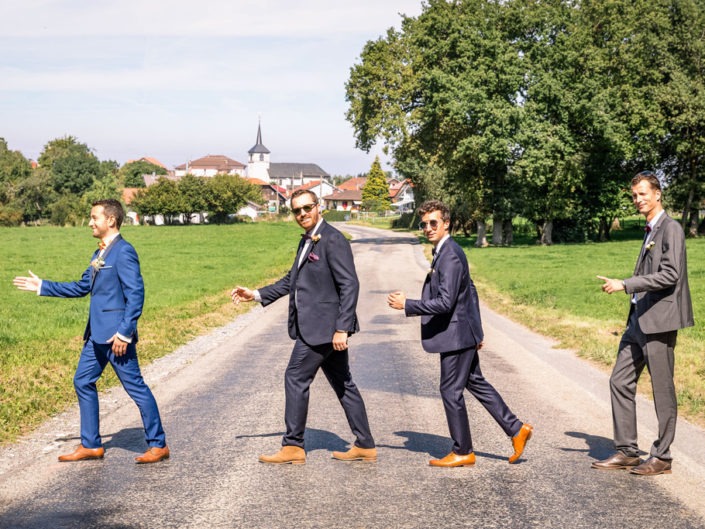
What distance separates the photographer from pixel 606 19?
1714 inches

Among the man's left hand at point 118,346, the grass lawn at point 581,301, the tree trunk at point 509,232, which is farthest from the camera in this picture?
the tree trunk at point 509,232

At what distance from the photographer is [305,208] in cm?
550

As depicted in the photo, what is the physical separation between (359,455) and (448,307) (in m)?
1.39

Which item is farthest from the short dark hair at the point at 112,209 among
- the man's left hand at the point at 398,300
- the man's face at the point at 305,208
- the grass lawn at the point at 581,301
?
the grass lawn at the point at 581,301

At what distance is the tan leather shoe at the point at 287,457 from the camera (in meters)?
5.43

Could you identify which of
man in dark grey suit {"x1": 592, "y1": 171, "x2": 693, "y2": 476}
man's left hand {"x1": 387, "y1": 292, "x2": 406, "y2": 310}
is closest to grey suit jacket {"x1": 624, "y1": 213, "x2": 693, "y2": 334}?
man in dark grey suit {"x1": 592, "y1": 171, "x2": 693, "y2": 476}

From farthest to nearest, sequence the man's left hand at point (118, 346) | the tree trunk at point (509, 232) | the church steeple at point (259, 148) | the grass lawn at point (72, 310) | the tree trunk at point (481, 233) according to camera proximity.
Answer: the church steeple at point (259, 148)
the tree trunk at point (509, 232)
the tree trunk at point (481, 233)
the grass lawn at point (72, 310)
the man's left hand at point (118, 346)

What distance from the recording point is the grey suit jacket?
512 centimetres

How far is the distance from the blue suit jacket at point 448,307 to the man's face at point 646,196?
1424mm

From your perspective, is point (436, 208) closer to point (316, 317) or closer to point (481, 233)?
point (316, 317)

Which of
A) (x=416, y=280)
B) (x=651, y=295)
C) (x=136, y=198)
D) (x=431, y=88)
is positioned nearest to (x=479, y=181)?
(x=431, y=88)

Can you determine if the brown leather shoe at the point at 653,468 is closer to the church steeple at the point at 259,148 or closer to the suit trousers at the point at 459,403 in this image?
the suit trousers at the point at 459,403

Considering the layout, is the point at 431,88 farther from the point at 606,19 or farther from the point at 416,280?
the point at 416,280

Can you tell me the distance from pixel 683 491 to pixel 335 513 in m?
2.44
